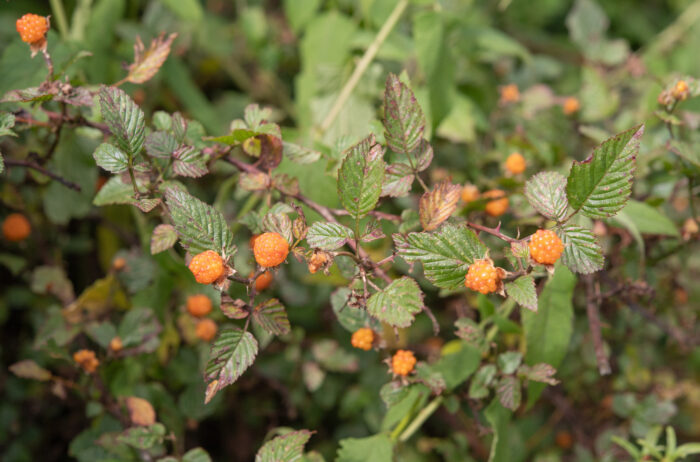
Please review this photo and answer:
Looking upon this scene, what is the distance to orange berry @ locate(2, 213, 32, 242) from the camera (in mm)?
849

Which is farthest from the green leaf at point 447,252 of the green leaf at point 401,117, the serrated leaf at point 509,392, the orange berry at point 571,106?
the orange berry at point 571,106

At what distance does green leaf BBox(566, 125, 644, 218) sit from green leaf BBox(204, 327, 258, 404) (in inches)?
14.1

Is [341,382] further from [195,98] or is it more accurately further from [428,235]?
[195,98]

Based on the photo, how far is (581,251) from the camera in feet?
1.74

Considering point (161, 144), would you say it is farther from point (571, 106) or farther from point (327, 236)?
point (571, 106)

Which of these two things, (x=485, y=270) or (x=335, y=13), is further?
(x=335, y=13)

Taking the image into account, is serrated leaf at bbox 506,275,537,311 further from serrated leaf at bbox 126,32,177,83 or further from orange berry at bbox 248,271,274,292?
serrated leaf at bbox 126,32,177,83

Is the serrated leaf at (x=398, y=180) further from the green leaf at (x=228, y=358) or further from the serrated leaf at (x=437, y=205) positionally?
the green leaf at (x=228, y=358)

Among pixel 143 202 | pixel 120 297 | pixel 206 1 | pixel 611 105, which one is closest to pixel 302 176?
pixel 143 202

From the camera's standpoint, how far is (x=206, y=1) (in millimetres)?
1352

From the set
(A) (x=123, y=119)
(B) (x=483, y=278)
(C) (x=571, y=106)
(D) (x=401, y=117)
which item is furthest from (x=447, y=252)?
(C) (x=571, y=106)

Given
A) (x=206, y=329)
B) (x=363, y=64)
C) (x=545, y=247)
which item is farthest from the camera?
(x=363, y=64)

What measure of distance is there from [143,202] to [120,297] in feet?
1.22

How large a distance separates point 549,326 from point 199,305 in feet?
1.60
